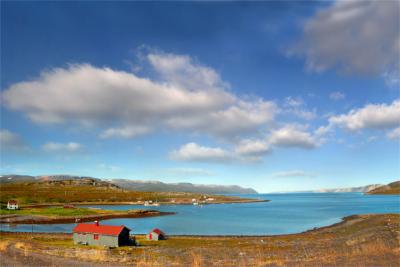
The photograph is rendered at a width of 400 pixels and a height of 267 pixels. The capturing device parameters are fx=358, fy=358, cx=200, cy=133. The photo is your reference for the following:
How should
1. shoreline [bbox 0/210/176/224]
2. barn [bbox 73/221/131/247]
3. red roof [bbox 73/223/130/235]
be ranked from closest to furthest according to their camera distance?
barn [bbox 73/221/131/247], red roof [bbox 73/223/130/235], shoreline [bbox 0/210/176/224]

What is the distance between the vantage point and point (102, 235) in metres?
60.1

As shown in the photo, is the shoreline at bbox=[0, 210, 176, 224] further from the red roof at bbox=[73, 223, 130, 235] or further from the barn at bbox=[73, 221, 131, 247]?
the red roof at bbox=[73, 223, 130, 235]

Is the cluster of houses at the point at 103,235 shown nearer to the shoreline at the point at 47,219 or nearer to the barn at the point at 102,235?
the barn at the point at 102,235

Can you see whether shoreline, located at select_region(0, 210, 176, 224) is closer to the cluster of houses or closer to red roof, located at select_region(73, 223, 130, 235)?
the cluster of houses

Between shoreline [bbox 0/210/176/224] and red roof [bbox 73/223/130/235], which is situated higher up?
red roof [bbox 73/223/130/235]

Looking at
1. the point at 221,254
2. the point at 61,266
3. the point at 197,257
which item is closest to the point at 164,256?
the point at 197,257

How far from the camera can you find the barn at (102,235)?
59.2 meters

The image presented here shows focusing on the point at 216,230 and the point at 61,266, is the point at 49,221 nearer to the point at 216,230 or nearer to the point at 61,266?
the point at 216,230

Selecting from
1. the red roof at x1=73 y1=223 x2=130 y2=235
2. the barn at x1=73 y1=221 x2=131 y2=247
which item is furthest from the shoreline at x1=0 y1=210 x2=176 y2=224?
the red roof at x1=73 y1=223 x2=130 y2=235

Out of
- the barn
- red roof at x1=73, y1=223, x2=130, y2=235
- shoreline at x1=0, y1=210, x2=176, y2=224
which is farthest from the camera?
shoreline at x1=0, y1=210, x2=176, y2=224

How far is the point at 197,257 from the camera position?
4709 cm

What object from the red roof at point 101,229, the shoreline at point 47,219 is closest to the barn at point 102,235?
the red roof at point 101,229

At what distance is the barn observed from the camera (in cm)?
5922

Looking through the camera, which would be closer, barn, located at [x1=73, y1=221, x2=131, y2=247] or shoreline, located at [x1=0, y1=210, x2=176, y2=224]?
barn, located at [x1=73, y1=221, x2=131, y2=247]
